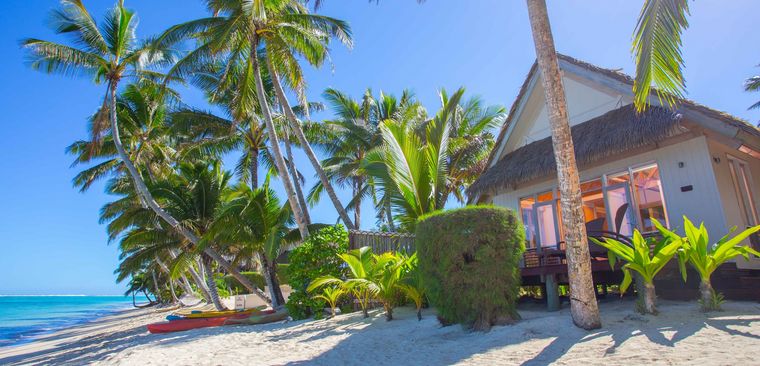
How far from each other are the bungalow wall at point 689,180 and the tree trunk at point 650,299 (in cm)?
364

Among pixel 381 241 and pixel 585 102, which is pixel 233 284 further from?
pixel 585 102

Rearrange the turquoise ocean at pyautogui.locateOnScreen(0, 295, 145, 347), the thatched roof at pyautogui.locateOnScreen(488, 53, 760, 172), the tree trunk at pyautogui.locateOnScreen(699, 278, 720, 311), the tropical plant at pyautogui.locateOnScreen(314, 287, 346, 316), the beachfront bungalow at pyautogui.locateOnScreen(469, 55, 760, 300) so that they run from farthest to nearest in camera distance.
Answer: the turquoise ocean at pyautogui.locateOnScreen(0, 295, 145, 347)
the tropical plant at pyautogui.locateOnScreen(314, 287, 346, 316)
the beachfront bungalow at pyautogui.locateOnScreen(469, 55, 760, 300)
the thatched roof at pyautogui.locateOnScreen(488, 53, 760, 172)
the tree trunk at pyautogui.locateOnScreen(699, 278, 720, 311)

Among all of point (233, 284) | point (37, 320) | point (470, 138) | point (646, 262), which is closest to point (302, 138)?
point (470, 138)

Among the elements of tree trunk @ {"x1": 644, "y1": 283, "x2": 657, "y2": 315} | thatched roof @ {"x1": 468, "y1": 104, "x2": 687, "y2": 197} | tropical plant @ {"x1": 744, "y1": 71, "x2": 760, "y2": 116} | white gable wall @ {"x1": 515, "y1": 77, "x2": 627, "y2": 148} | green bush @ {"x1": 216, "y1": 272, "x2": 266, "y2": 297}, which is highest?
tropical plant @ {"x1": 744, "y1": 71, "x2": 760, "y2": 116}

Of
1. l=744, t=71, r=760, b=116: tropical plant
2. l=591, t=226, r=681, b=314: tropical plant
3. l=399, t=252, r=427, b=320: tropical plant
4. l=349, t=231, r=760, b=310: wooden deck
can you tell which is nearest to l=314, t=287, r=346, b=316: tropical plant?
l=399, t=252, r=427, b=320: tropical plant

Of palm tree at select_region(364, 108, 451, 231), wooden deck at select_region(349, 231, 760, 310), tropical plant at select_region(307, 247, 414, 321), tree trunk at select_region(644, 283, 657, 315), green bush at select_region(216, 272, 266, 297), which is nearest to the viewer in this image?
tree trunk at select_region(644, 283, 657, 315)

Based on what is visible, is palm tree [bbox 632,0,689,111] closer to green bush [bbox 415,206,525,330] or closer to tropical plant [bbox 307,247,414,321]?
green bush [bbox 415,206,525,330]

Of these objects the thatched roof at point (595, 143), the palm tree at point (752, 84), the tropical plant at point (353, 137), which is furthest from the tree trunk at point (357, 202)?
the palm tree at point (752, 84)

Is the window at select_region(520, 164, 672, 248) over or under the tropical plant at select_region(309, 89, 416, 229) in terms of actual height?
under

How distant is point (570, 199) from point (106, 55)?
17.3m

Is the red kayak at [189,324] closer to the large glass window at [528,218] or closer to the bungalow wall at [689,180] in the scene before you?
the large glass window at [528,218]

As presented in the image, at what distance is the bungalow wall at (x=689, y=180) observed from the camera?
7475mm

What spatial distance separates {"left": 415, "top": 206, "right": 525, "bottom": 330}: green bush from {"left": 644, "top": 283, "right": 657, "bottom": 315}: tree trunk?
1.44 meters

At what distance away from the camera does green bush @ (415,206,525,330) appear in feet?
17.7
